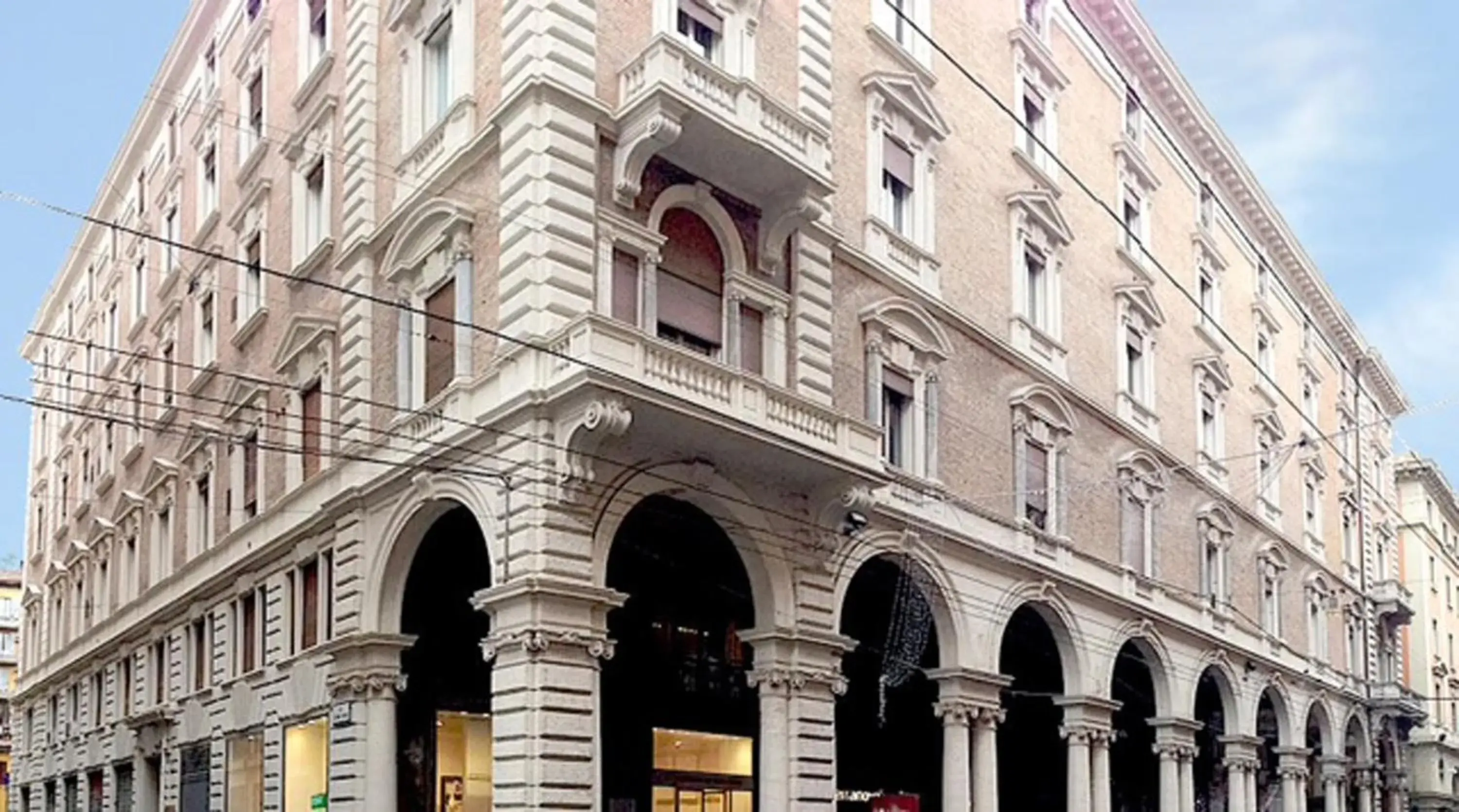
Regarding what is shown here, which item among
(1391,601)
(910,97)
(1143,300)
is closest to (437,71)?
(910,97)

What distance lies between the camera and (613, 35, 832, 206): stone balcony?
65.8ft

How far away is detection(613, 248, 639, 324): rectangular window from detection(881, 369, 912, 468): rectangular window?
6009 mm

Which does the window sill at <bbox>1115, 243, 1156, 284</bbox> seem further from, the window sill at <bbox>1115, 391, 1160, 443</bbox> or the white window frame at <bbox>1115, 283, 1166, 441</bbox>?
the window sill at <bbox>1115, 391, 1160, 443</bbox>

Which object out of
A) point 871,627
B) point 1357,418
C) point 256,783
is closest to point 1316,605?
point 1357,418

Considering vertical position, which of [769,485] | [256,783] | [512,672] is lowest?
[256,783]

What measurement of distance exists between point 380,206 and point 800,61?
6.17 meters

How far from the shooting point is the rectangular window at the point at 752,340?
2206 centimetres

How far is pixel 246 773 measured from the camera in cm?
2727

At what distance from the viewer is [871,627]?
2877cm

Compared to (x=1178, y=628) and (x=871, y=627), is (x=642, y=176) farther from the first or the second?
(x=1178, y=628)

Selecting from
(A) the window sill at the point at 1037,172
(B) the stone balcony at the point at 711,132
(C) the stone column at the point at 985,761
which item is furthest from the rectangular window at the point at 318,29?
(C) the stone column at the point at 985,761

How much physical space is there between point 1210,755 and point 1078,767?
461 inches

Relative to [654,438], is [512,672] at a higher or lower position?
lower

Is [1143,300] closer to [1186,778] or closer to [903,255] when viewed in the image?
[1186,778]
